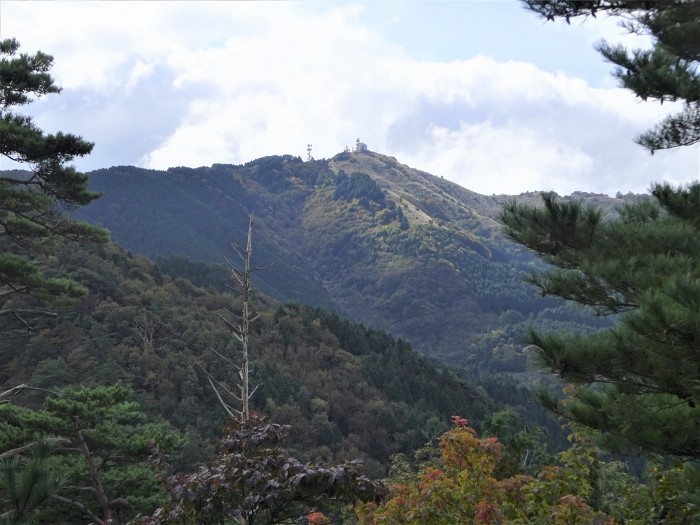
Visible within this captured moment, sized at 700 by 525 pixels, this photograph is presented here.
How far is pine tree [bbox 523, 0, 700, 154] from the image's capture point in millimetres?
6066

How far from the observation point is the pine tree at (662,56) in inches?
239

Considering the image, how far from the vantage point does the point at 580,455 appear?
729cm

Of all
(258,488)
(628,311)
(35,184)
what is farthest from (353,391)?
(628,311)

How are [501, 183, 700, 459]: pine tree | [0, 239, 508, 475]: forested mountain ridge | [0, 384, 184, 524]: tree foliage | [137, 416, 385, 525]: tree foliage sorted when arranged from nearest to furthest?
[501, 183, 700, 459]: pine tree, [137, 416, 385, 525]: tree foliage, [0, 384, 184, 524]: tree foliage, [0, 239, 508, 475]: forested mountain ridge

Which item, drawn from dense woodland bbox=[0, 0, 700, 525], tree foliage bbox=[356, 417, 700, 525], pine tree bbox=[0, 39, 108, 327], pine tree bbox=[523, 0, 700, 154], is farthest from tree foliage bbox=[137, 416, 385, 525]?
pine tree bbox=[0, 39, 108, 327]

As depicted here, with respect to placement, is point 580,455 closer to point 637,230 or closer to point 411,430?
point 637,230

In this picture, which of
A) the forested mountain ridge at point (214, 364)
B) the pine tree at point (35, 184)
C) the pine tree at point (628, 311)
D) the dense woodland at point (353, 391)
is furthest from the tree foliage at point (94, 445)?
the forested mountain ridge at point (214, 364)

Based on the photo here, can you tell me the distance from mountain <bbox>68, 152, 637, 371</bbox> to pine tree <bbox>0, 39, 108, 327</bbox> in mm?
80788

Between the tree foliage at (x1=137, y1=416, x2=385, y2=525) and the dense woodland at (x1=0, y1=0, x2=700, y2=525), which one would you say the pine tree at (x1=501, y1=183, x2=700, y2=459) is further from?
the tree foliage at (x1=137, y1=416, x2=385, y2=525)

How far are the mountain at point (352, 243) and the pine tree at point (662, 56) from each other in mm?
83345

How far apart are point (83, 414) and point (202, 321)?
121 ft

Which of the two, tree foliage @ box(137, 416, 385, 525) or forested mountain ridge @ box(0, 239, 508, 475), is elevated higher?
tree foliage @ box(137, 416, 385, 525)

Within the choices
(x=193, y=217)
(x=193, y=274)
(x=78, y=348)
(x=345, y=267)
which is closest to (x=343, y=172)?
(x=345, y=267)

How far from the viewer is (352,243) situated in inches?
5482
